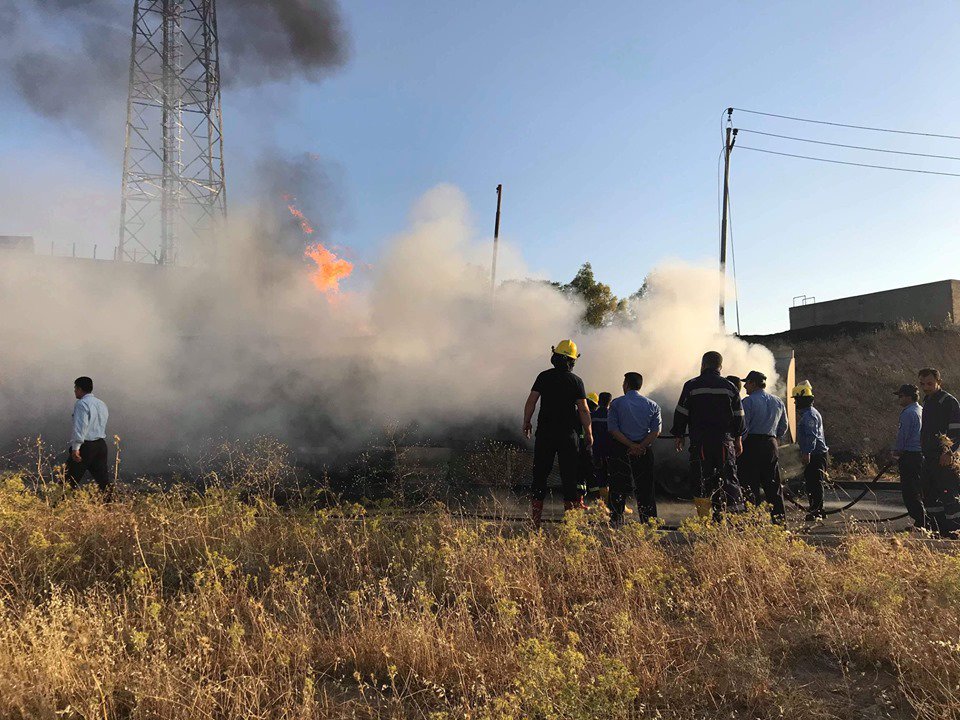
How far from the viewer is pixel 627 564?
4.36m

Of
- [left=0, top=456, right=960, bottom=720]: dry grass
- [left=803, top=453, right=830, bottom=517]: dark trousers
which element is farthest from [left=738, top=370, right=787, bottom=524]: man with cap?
[left=0, top=456, right=960, bottom=720]: dry grass

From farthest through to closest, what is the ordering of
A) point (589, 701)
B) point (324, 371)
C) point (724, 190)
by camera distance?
point (724, 190)
point (324, 371)
point (589, 701)

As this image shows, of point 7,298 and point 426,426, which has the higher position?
point 7,298

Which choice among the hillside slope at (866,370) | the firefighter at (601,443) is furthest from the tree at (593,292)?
the firefighter at (601,443)

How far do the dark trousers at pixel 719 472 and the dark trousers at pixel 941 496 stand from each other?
2.00 metres

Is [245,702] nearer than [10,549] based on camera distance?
Yes

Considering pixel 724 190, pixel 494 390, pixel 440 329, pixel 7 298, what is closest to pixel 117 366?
pixel 7 298

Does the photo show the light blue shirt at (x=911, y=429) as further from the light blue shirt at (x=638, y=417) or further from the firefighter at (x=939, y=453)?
the light blue shirt at (x=638, y=417)

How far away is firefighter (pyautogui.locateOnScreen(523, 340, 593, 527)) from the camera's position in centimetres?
590

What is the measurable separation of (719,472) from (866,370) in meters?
20.1

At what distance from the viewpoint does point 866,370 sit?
22.7m

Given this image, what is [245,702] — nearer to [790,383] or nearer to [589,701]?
[589,701]

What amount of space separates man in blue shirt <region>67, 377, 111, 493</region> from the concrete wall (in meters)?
28.6

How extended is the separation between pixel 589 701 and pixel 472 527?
7.82 feet
